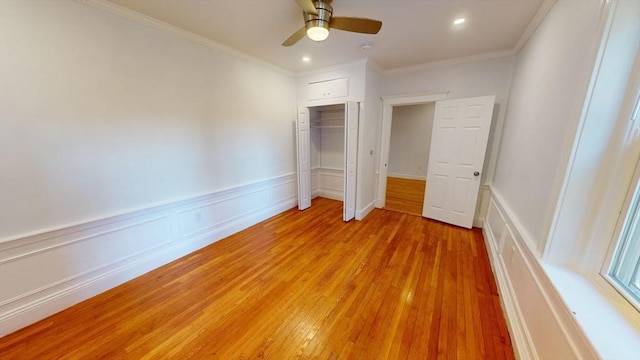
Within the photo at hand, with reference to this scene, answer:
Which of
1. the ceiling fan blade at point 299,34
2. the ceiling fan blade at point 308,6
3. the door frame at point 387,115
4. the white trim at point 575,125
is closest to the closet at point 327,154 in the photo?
the door frame at point 387,115

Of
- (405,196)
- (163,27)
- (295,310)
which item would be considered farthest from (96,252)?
(405,196)

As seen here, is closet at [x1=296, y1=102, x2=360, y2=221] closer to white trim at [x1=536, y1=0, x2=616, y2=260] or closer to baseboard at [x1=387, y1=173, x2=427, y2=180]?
white trim at [x1=536, y1=0, x2=616, y2=260]

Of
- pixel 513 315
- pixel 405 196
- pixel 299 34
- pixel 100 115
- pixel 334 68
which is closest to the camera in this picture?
pixel 513 315

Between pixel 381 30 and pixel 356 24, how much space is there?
74 centimetres

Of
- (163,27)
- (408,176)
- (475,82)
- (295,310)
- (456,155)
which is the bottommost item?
(295,310)

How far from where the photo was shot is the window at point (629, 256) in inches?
36.5

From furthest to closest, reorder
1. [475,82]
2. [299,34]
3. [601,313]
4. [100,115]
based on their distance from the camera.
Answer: [475,82] → [299,34] → [100,115] → [601,313]

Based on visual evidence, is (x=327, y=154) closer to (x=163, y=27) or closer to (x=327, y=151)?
(x=327, y=151)

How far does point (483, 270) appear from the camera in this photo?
7.44 ft

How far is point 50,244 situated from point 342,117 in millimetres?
4190

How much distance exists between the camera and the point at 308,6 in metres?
1.59

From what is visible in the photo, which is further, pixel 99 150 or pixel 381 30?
pixel 381 30

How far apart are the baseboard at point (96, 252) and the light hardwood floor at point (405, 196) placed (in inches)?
123

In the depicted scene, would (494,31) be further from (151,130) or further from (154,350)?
(154,350)
